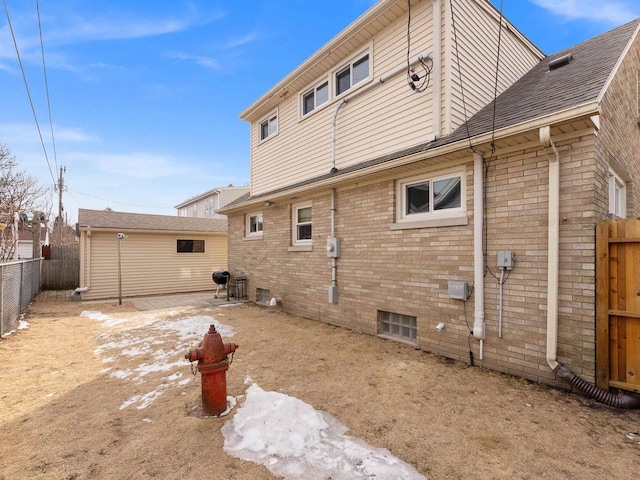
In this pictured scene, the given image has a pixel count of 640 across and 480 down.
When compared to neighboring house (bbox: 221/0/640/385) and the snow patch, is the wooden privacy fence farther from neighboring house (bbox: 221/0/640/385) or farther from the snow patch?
the snow patch

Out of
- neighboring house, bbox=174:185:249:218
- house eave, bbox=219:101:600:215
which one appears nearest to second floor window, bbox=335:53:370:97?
house eave, bbox=219:101:600:215

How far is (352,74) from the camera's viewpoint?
724cm

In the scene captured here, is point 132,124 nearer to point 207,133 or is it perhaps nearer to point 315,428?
point 207,133

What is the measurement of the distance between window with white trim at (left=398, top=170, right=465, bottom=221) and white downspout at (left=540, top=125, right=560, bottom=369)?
121 centimetres

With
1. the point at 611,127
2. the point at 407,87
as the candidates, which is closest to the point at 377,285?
the point at 407,87

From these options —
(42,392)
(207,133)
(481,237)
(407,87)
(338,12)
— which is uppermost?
(207,133)

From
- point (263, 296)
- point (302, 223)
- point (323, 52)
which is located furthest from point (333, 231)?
point (323, 52)

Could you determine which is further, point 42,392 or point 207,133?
point 207,133

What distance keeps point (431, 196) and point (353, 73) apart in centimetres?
390

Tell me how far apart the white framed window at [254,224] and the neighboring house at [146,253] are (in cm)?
417

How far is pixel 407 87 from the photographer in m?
5.90

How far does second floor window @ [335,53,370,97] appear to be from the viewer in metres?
6.95

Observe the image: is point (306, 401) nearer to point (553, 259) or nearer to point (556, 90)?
point (553, 259)

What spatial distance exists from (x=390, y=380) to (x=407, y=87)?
17.0 feet
